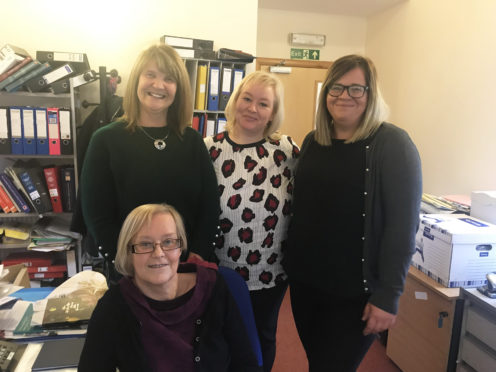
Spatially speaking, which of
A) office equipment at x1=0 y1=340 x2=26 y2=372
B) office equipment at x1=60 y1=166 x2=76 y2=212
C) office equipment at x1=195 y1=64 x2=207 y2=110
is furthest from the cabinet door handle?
office equipment at x1=60 y1=166 x2=76 y2=212

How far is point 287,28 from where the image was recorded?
3.91 m

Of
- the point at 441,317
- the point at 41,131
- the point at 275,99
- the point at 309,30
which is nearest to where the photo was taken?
the point at 275,99

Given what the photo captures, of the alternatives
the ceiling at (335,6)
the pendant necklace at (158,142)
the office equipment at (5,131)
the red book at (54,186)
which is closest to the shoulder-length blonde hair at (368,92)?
the pendant necklace at (158,142)

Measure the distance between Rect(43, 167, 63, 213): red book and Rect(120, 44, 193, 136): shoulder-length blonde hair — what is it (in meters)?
1.57

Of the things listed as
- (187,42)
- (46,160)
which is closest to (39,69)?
(46,160)

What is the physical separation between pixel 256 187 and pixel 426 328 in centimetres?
135

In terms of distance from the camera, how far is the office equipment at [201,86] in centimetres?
286

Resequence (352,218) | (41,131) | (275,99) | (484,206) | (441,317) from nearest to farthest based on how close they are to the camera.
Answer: (352,218) → (275,99) → (441,317) → (484,206) → (41,131)

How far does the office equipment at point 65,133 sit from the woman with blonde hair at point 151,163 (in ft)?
4.80

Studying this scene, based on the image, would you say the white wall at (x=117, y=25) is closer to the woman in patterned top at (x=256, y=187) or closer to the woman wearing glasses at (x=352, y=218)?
the woman in patterned top at (x=256, y=187)

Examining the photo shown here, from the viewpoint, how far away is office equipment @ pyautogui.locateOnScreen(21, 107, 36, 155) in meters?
2.55

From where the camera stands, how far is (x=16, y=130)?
2.55 meters

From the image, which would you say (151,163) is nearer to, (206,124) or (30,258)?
(206,124)

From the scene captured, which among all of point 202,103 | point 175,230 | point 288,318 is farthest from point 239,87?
point 288,318
